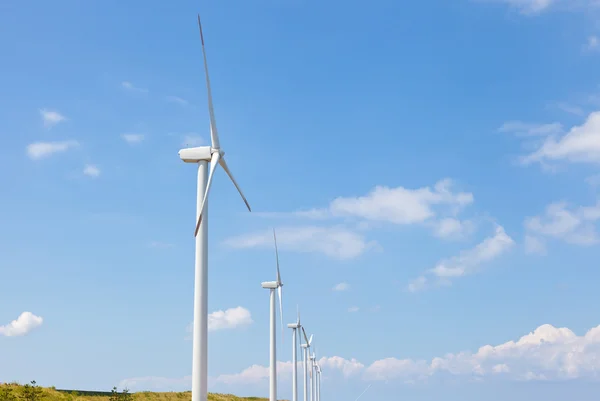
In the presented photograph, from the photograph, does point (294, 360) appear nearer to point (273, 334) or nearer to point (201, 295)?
point (273, 334)

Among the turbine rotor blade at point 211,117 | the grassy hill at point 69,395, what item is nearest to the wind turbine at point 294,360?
the grassy hill at point 69,395

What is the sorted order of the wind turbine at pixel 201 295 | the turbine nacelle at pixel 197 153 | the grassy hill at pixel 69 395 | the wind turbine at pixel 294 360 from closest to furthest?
the wind turbine at pixel 201 295 < the turbine nacelle at pixel 197 153 < the grassy hill at pixel 69 395 < the wind turbine at pixel 294 360

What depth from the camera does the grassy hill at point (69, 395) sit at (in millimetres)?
81812

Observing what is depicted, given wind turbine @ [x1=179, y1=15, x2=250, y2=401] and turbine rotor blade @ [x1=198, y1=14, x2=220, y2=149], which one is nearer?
wind turbine @ [x1=179, y1=15, x2=250, y2=401]

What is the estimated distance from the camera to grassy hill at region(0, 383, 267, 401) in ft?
268

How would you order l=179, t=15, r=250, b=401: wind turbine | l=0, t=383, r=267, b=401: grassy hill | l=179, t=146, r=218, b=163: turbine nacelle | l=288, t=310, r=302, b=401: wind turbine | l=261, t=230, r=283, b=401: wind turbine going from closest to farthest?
l=179, t=15, r=250, b=401: wind turbine
l=179, t=146, r=218, b=163: turbine nacelle
l=0, t=383, r=267, b=401: grassy hill
l=261, t=230, r=283, b=401: wind turbine
l=288, t=310, r=302, b=401: wind turbine

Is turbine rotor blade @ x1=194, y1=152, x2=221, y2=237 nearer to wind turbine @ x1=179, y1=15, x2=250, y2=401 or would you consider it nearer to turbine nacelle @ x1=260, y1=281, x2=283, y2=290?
wind turbine @ x1=179, y1=15, x2=250, y2=401

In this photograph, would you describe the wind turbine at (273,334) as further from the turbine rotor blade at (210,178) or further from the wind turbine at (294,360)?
the turbine rotor blade at (210,178)

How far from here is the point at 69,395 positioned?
103250 mm

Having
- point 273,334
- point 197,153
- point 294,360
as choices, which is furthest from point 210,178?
point 294,360

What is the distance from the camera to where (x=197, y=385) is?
169 ft

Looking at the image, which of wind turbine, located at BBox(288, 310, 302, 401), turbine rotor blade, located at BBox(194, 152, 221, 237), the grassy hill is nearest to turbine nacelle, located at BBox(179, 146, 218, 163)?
turbine rotor blade, located at BBox(194, 152, 221, 237)

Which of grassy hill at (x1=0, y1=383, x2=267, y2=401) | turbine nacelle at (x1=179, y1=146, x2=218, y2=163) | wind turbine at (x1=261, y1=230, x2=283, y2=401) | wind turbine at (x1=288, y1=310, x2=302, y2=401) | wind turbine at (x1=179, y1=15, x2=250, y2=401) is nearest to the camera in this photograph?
wind turbine at (x1=179, y1=15, x2=250, y2=401)

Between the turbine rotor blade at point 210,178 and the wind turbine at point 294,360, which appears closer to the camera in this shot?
the turbine rotor blade at point 210,178
